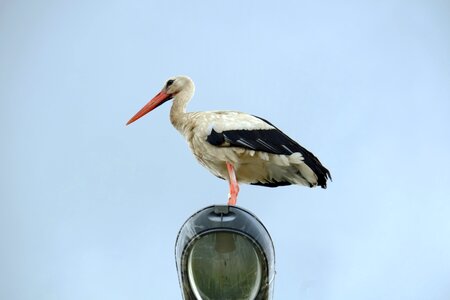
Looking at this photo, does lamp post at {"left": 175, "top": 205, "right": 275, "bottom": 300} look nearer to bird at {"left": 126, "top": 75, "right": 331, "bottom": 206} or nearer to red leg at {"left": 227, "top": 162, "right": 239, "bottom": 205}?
bird at {"left": 126, "top": 75, "right": 331, "bottom": 206}

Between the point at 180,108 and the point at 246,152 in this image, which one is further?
the point at 180,108

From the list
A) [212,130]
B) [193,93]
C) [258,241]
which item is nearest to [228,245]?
[258,241]

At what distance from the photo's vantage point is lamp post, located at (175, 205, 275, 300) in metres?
2.96

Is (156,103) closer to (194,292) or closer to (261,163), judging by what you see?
(261,163)

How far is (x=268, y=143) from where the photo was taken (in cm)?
680

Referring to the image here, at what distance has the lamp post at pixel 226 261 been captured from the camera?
2.96m

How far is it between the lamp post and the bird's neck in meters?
4.67

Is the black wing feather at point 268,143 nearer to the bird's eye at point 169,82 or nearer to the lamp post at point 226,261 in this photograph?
the bird's eye at point 169,82

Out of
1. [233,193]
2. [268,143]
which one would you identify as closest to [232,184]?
[233,193]

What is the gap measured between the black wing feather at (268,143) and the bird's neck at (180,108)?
2.45 feet

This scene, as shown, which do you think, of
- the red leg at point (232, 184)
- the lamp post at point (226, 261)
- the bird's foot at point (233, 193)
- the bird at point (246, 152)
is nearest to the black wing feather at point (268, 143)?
the bird at point (246, 152)

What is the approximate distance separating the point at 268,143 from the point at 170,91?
1935 millimetres

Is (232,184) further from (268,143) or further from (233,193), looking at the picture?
(268,143)

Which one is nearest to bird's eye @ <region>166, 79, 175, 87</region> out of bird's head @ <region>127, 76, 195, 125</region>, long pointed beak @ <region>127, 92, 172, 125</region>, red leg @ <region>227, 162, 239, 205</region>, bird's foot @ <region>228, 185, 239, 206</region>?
bird's head @ <region>127, 76, 195, 125</region>
